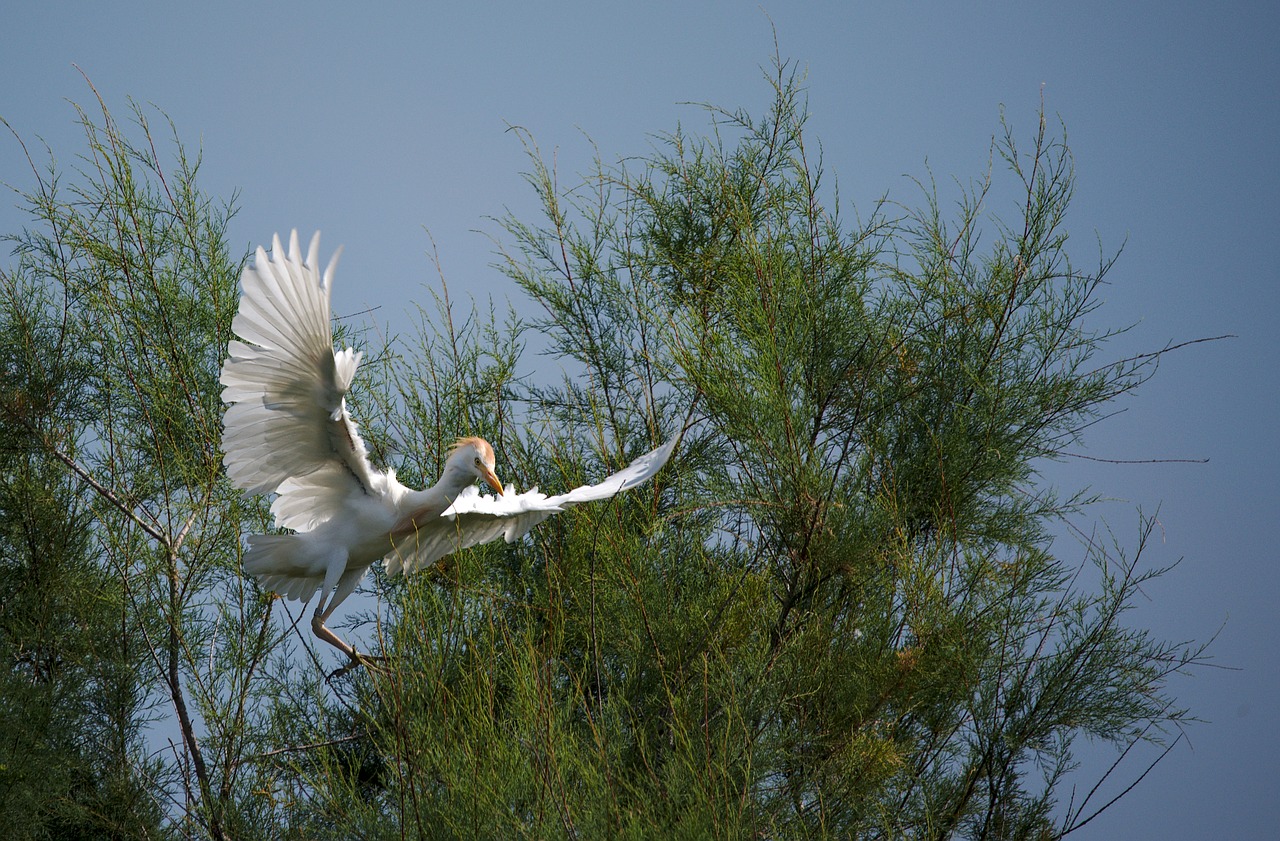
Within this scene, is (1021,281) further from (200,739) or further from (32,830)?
(32,830)

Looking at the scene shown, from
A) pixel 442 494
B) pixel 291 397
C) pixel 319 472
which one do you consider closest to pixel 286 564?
pixel 319 472

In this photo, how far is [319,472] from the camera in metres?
3.23

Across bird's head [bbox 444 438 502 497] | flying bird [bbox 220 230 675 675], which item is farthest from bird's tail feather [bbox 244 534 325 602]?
bird's head [bbox 444 438 502 497]

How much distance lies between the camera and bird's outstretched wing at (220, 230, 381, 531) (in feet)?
8.84

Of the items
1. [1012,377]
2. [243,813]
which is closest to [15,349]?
[243,813]

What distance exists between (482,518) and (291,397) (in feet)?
2.32

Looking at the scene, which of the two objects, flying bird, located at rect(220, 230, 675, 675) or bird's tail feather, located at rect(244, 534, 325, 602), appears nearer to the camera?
flying bird, located at rect(220, 230, 675, 675)

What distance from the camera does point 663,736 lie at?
124 inches

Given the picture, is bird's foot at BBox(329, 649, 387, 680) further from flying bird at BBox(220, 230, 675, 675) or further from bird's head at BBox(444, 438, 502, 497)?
bird's head at BBox(444, 438, 502, 497)

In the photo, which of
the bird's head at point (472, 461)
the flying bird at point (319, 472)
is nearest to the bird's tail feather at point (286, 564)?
the flying bird at point (319, 472)

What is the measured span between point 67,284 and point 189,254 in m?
0.55

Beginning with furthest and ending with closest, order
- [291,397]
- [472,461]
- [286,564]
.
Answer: [286,564] < [472,461] < [291,397]

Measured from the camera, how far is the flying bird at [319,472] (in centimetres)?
273

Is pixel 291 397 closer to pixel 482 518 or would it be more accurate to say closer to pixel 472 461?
pixel 472 461
